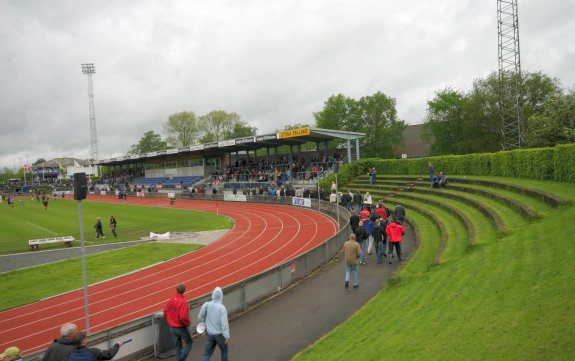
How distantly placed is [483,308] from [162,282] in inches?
473

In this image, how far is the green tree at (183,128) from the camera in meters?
114

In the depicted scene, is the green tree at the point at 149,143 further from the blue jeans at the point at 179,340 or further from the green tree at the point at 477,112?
the blue jeans at the point at 179,340

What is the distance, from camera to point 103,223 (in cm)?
3325

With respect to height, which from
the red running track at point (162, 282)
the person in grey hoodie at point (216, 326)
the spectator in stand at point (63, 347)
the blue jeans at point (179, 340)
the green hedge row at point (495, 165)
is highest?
the green hedge row at point (495, 165)

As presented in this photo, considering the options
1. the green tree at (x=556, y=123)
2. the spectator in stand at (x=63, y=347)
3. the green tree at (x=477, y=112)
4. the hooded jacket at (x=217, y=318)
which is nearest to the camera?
the spectator in stand at (x=63, y=347)

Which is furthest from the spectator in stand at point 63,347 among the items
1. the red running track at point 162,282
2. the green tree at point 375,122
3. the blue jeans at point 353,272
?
the green tree at point 375,122

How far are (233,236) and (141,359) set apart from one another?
52.6 ft

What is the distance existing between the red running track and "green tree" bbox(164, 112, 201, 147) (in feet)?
303

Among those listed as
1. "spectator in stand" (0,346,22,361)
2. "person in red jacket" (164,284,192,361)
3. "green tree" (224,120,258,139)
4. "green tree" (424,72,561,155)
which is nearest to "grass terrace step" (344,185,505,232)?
"person in red jacket" (164,284,192,361)

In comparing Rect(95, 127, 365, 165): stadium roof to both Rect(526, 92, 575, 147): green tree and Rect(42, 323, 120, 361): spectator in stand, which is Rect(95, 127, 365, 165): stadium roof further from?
Rect(42, 323, 120, 361): spectator in stand

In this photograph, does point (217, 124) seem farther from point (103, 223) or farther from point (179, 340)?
point (179, 340)

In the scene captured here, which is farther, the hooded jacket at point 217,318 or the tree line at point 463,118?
the tree line at point 463,118

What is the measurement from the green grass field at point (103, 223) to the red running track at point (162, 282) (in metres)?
5.67

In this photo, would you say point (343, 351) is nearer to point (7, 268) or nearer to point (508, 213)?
point (508, 213)
